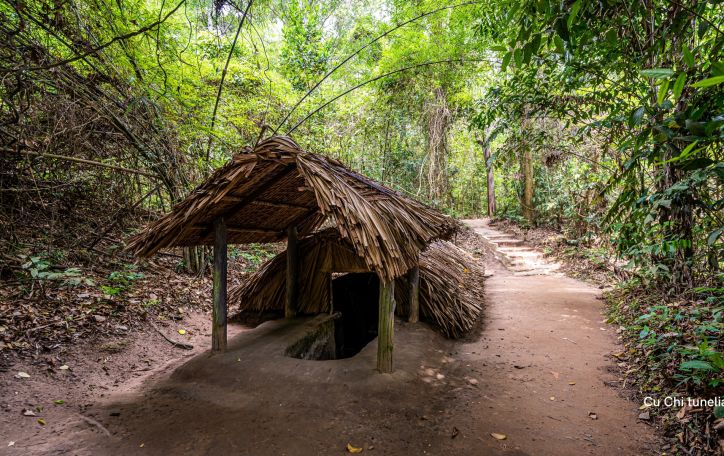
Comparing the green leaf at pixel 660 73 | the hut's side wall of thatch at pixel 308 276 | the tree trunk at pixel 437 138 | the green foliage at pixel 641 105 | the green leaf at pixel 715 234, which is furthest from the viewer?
the tree trunk at pixel 437 138

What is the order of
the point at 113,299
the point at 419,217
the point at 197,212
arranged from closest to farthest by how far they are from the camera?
1. the point at 197,212
2. the point at 419,217
3. the point at 113,299

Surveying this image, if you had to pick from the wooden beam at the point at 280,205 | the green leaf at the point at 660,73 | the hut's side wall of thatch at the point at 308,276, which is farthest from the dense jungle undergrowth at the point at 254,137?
the wooden beam at the point at 280,205

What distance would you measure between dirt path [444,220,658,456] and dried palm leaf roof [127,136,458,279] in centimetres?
136

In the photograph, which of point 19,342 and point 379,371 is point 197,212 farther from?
point 379,371

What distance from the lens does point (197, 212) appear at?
10.3ft

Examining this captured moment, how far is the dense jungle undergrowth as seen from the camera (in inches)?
98.0

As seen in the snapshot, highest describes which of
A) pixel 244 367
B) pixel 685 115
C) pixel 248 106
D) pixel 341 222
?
pixel 248 106

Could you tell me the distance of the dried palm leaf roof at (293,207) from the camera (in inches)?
109

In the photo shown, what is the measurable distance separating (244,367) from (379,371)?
125cm

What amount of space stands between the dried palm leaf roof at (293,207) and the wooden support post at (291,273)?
1.47 ft

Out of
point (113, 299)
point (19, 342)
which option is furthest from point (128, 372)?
point (113, 299)

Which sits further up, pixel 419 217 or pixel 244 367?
pixel 419 217

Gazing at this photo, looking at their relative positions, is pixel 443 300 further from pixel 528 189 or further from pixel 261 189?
pixel 528 189

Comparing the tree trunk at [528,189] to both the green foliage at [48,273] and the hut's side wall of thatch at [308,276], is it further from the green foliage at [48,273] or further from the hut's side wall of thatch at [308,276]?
the green foliage at [48,273]
